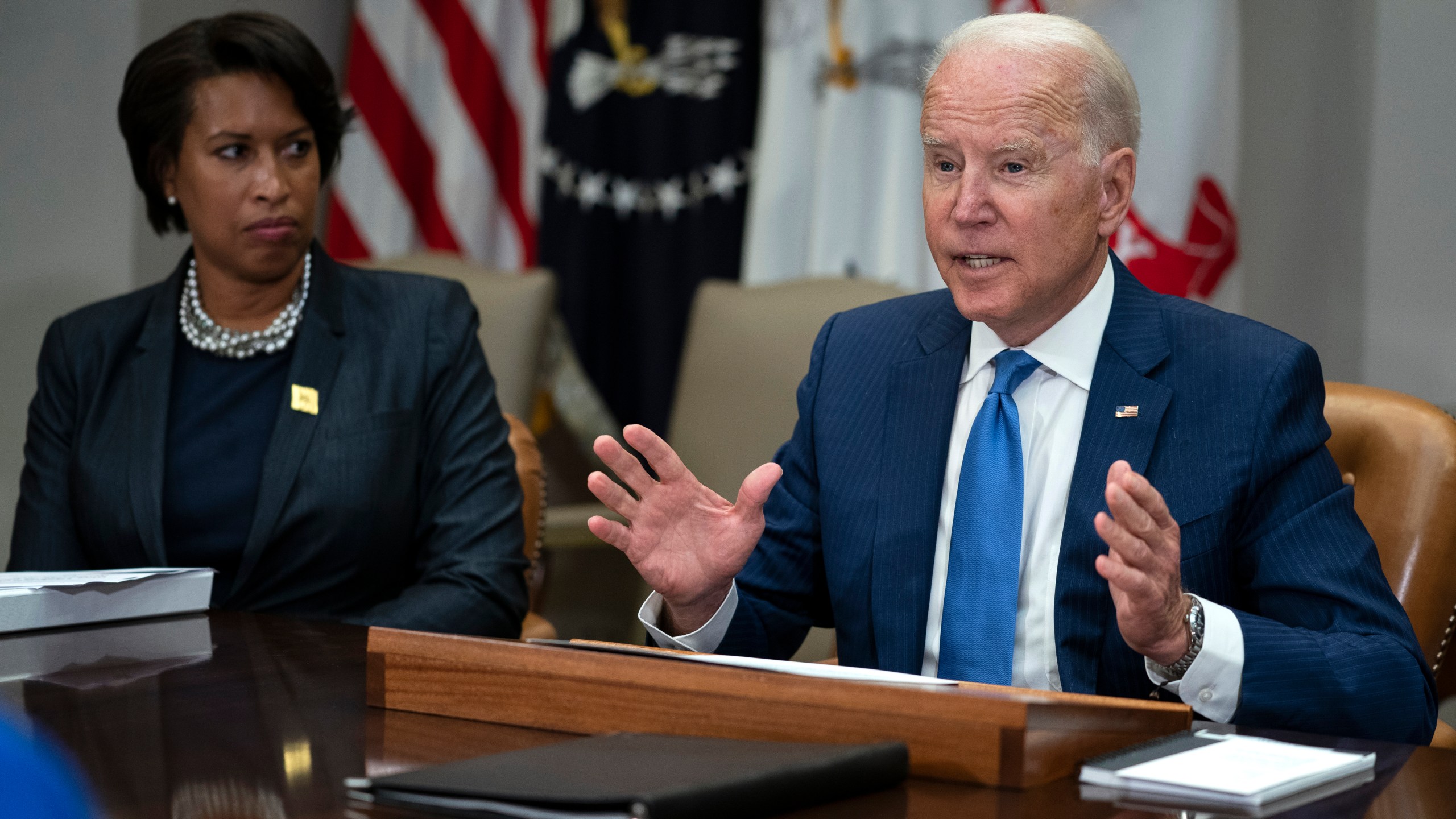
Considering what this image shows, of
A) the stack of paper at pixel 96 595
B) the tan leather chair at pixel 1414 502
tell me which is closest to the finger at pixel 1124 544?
the tan leather chair at pixel 1414 502

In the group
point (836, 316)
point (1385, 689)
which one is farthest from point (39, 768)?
point (836, 316)

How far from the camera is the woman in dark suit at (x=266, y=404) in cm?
200

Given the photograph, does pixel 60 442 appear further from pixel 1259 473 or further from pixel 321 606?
pixel 1259 473

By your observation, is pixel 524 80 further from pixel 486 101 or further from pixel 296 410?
pixel 296 410

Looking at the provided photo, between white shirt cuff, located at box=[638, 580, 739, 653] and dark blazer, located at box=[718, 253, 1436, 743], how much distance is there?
4cm

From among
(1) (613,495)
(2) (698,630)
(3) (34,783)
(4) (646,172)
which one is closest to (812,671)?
(1) (613,495)

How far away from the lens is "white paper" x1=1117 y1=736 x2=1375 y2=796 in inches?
33.3

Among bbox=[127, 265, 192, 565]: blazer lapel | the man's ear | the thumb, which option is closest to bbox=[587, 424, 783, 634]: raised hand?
the thumb

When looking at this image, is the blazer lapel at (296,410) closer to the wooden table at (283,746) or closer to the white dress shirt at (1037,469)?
the wooden table at (283,746)

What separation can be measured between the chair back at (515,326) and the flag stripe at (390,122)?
63cm

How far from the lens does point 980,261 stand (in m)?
1.55

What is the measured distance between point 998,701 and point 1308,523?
28.0 inches

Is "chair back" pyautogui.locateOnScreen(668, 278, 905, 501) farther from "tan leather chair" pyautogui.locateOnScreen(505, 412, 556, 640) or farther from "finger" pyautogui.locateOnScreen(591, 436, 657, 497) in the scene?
"finger" pyautogui.locateOnScreen(591, 436, 657, 497)

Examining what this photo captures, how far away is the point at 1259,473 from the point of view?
1448 millimetres
